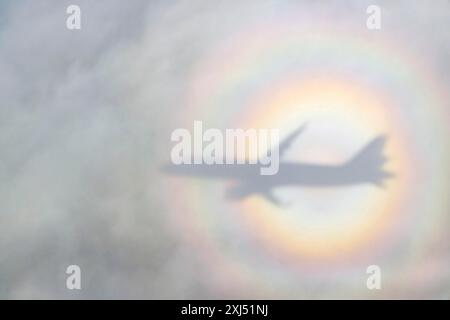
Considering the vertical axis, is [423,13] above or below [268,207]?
above

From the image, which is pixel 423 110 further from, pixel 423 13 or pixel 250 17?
pixel 250 17

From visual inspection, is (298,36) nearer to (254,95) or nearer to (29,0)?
(254,95)

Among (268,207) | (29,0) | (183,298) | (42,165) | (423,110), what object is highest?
(29,0)

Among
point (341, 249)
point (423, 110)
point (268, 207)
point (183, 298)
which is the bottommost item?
point (183, 298)

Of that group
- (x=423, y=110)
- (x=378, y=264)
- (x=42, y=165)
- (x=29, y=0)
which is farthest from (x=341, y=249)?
(x=29, y=0)

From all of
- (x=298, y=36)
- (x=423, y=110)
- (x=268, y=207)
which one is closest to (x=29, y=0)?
(x=298, y=36)

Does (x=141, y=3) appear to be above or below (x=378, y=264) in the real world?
above
